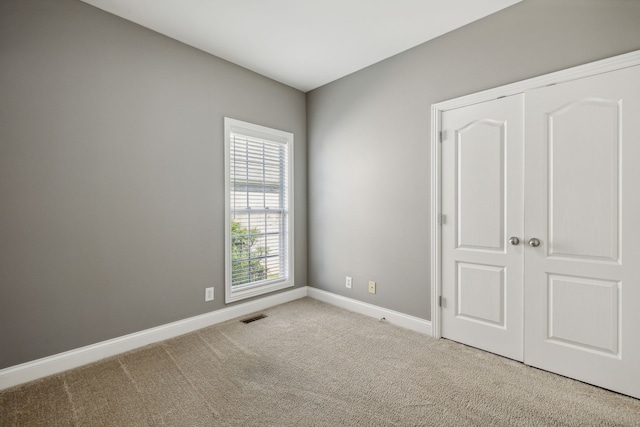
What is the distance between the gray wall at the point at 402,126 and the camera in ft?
6.77

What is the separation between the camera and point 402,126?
9.72 ft

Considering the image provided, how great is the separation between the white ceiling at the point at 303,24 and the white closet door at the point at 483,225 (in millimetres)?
767

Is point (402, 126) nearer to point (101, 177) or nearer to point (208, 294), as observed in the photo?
point (208, 294)

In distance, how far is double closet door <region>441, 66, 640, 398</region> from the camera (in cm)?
188

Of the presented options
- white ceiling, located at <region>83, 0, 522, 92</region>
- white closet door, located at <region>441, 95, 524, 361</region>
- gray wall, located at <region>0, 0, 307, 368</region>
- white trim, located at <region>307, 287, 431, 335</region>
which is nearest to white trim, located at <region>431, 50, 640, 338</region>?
white closet door, located at <region>441, 95, 524, 361</region>

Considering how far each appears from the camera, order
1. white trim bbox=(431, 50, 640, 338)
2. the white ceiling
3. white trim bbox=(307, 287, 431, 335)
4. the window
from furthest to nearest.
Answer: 1. the window
2. white trim bbox=(307, 287, 431, 335)
3. the white ceiling
4. white trim bbox=(431, 50, 640, 338)

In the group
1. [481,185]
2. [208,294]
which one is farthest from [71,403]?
[481,185]

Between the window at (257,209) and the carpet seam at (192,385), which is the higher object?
the window at (257,209)

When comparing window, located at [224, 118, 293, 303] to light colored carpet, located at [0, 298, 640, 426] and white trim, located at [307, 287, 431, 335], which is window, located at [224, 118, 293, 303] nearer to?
white trim, located at [307, 287, 431, 335]

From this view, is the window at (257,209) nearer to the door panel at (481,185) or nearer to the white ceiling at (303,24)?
the white ceiling at (303,24)

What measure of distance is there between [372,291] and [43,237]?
112 inches

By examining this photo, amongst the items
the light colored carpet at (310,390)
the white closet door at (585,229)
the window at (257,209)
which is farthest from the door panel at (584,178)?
the window at (257,209)

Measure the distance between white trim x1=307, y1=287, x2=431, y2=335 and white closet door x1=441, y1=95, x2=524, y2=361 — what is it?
23 cm

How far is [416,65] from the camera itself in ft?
9.33
